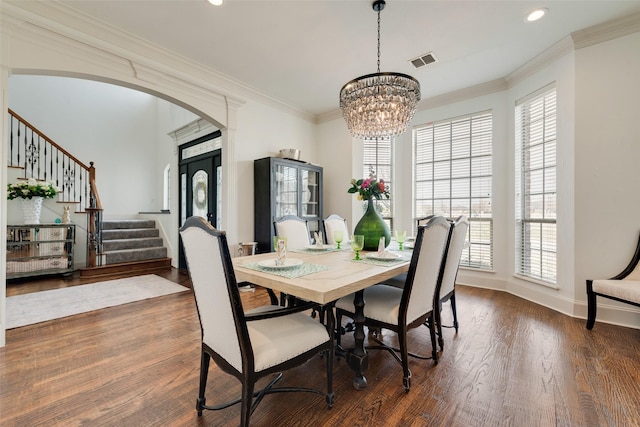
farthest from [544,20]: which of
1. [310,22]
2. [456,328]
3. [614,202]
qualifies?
[456,328]

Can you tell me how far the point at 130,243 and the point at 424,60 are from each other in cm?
587

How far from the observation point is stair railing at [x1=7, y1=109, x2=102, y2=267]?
4.81 m

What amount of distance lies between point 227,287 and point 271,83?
133 inches

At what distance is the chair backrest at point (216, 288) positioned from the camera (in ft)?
3.64

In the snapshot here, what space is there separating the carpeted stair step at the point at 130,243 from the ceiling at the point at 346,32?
393 cm

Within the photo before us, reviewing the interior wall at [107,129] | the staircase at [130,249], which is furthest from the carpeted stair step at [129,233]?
the interior wall at [107,129]

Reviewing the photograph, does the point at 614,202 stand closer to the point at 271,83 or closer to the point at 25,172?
the point at 271,83

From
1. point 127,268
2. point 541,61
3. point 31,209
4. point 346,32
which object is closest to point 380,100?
point 346,32

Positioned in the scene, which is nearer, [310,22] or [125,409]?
[125,409]

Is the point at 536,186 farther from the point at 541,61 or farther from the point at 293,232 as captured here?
the point at 293,232

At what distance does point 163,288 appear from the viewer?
3855 mm

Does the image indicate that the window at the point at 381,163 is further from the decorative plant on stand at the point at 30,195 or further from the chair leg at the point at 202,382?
the decorative plant on stand at the point at 30,195

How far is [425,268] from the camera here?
1.67 metres

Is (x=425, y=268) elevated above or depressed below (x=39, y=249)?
above
